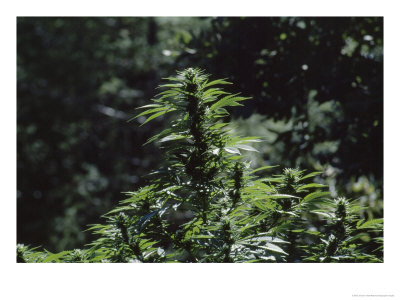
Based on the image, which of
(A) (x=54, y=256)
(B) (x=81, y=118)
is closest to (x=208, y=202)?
(A) (x=54, y=256)

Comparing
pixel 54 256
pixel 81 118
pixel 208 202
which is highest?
pixel 81 118

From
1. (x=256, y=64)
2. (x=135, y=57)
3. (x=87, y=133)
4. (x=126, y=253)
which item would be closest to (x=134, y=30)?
(x=135, y=57)

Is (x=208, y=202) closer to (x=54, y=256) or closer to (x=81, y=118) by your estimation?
(x=54, y=256)

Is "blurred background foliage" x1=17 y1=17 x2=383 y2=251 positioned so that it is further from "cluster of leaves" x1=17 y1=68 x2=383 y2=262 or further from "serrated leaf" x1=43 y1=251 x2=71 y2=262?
"serrated leaf" x1=43 y1=251 x2=71 y2=262

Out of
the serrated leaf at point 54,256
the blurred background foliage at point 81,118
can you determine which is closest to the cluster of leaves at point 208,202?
the serrated leaf at point 54,256

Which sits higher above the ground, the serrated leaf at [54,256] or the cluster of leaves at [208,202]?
the cluster of leaves at [208,202]

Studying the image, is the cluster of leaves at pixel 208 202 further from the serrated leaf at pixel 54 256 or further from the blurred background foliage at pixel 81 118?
the blurred background foliage at pixel 81 118

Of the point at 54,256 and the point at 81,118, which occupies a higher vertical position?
the point at 81,118

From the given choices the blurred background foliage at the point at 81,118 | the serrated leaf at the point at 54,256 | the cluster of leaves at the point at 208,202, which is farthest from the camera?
the blurred background foliage at the point at 81,118

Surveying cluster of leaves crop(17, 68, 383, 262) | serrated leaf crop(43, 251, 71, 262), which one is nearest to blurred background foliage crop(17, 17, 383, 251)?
cluster of leaves crop(17, 68, 383, 262)

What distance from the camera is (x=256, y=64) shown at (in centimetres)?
242
